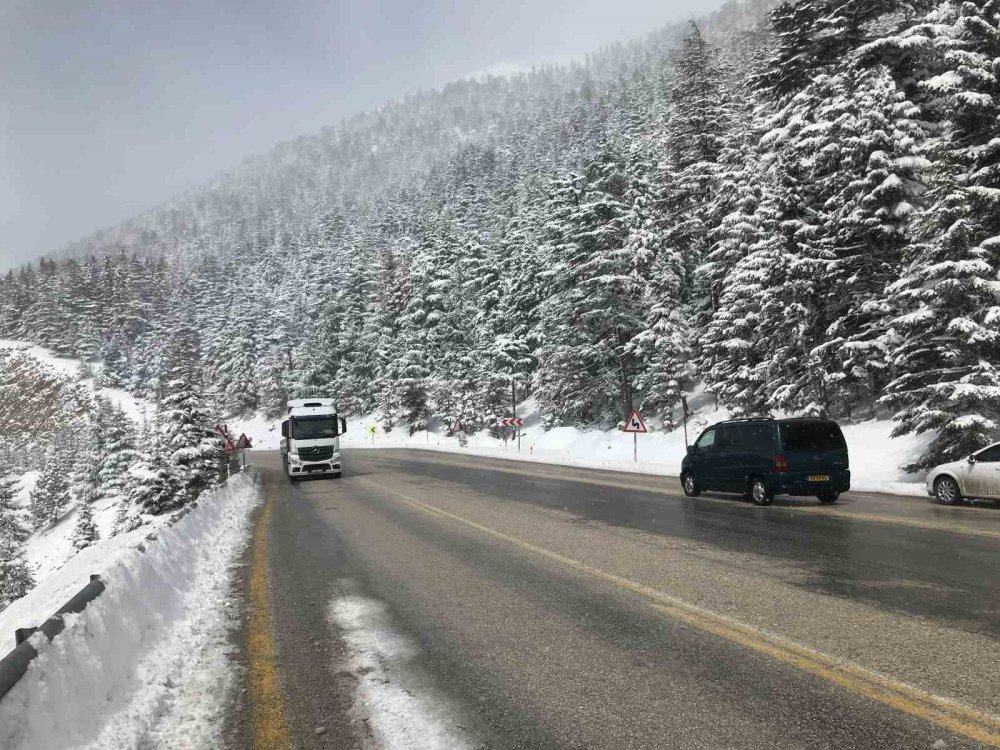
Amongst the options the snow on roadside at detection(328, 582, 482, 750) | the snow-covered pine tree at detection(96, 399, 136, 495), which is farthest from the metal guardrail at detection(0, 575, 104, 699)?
the snow-covered pine tree at detection(96, 399, 136, 495)

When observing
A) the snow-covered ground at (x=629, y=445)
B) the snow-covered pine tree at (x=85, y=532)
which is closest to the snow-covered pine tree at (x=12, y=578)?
the snow-covered pine tree at (x=85, y=532)

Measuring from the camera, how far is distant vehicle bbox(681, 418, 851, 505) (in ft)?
44.7

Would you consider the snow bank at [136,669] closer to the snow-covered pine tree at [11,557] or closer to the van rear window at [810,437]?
the van rear window at [810,437]

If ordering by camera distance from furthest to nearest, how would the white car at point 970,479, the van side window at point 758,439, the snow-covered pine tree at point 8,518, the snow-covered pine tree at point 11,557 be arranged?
the snow-covered pine tree at point 8,518 → the snow-covered pine tree at point 11,557 → the van side window at point 758,439 → the white car at point 970,479

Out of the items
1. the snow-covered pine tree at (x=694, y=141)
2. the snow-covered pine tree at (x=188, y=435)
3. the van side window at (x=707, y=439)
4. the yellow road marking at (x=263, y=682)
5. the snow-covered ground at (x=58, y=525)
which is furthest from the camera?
the snow-covered pine tree at (x=694, y=141)

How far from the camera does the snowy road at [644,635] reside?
388 cm

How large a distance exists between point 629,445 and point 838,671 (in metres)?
30.3

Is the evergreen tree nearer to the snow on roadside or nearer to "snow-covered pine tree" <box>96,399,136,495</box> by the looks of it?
the snow on roadside

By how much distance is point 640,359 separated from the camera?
127 ft

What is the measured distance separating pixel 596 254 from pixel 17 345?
131 m

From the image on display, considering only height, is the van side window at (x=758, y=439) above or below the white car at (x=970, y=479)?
above

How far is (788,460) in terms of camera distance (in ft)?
44.7

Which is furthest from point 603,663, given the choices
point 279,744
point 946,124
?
point 946,124

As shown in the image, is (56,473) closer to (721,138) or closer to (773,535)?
(721,138)
